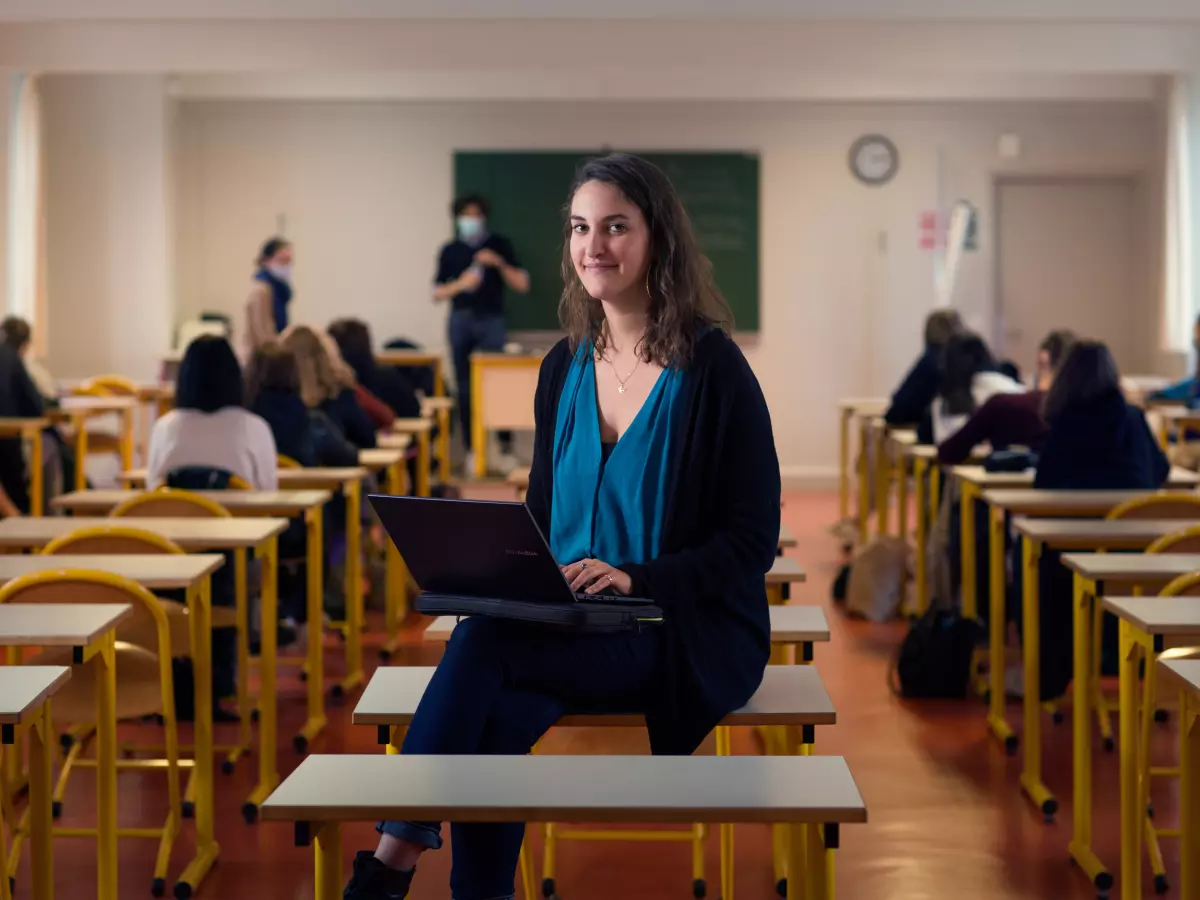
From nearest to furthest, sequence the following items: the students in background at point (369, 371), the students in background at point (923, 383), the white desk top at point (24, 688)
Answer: the white desk top at point (24, 688), the students in background at point (923, 383), the students in background at point (369, 371)

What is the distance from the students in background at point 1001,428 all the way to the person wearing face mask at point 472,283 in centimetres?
563

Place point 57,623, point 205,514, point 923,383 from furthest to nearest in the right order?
point 923,383, point 205,514, point 57,623

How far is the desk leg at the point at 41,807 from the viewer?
249cm

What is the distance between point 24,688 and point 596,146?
984cm

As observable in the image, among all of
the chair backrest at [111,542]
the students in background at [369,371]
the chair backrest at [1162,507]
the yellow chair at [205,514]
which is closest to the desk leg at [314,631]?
the yellow chair at [205,514]

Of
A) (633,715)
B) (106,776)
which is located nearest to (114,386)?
(106,776)

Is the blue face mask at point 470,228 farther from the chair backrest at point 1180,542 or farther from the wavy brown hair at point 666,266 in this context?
the wavy brown hair at point 666,266

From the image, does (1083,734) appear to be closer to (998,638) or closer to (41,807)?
(998,638)

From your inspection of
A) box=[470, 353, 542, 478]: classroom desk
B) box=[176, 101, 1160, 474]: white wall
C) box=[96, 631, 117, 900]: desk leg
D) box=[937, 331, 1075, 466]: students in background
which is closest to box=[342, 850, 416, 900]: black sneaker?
box=[96, 631, 117, 900]: desk leg

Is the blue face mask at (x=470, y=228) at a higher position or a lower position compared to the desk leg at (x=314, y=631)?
higher

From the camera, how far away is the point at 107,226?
11172 millimetres

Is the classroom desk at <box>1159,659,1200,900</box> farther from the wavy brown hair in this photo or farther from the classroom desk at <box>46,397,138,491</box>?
the classroom desk at <box>46,397,138,491</box>

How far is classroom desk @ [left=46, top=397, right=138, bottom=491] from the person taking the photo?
816 centimetres

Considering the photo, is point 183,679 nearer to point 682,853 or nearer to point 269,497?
point 269,497
